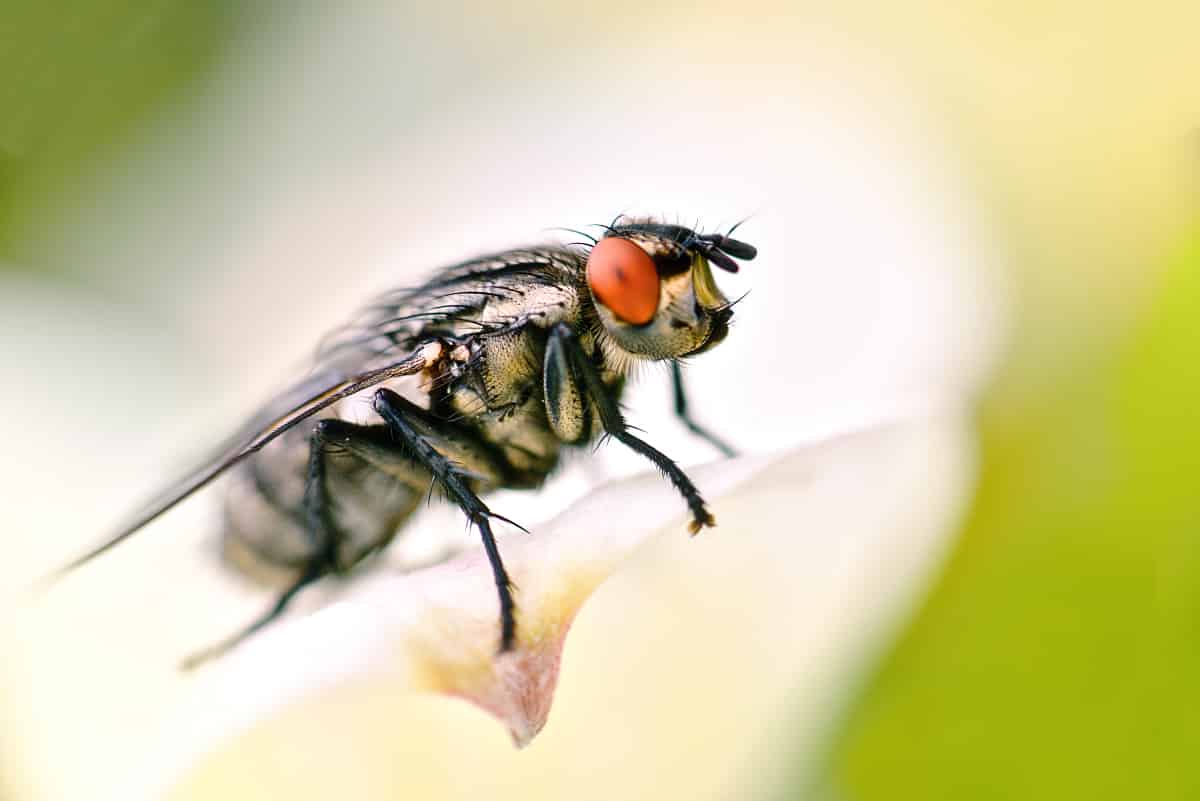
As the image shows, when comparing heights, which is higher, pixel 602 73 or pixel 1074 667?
pixel 602 73

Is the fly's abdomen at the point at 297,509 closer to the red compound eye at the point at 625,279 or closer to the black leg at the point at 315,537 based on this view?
the black leg at the point at 315,537

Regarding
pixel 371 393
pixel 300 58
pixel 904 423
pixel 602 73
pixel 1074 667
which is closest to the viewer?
pixel 1074 667

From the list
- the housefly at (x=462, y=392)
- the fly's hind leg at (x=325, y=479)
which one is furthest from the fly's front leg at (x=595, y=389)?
the fly's hind leg at (x=325, y=479)

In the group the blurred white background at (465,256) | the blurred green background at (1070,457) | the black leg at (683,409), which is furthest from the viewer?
the black leg at (683,409)

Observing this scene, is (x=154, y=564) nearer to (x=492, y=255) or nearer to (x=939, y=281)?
(x=492, y=255)

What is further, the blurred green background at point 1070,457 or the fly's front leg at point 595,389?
the fly's front leg at point 595,389

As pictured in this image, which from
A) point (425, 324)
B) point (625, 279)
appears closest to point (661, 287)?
point (625, 279)

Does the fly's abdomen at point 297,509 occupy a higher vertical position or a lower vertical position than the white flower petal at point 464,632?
lower

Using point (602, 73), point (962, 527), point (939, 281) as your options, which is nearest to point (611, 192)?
point (602, 73)
